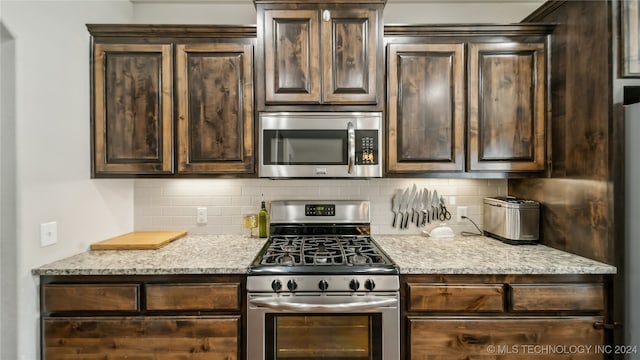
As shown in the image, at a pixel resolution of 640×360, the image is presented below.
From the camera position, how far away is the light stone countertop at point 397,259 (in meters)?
1.74

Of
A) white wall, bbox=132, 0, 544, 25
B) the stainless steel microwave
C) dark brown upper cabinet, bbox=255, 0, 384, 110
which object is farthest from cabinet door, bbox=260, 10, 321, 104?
white wall, bbox=132, 0, 544, 25

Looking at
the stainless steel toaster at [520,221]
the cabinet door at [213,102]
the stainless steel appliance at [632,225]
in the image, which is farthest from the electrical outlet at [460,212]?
the cabinet door at [213,102]

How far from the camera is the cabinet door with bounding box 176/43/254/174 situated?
214 cm

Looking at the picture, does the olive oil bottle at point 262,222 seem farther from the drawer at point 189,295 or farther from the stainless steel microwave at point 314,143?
the drawer at point 189,295

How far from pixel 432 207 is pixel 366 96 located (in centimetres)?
103

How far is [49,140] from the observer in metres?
1.81

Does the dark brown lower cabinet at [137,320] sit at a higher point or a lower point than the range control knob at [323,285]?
lower

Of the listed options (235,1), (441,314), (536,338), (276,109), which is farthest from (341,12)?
(536,338)

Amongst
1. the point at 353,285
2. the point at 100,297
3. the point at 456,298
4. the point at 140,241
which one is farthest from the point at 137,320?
the point at 456,298

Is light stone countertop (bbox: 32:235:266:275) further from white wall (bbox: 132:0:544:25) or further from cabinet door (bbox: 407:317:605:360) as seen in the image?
white wall (bbox: 132:0:544:25)

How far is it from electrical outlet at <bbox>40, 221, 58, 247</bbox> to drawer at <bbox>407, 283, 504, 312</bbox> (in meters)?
1.93

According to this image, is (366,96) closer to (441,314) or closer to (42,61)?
(441,314)

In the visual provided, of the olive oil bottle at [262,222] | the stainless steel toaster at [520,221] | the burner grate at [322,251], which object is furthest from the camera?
the olive oil bottle at [262,222]

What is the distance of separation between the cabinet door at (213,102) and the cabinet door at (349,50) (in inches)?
19.6
